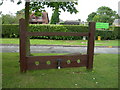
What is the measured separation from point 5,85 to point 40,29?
15.8m

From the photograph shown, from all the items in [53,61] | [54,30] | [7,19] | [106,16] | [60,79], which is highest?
[106,16]

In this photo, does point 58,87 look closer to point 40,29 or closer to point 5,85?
point 5,85

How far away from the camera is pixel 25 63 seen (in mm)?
5207

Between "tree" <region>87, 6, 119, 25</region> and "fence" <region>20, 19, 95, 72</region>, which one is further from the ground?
"tree" <region>87, 6, 119, 25</region>

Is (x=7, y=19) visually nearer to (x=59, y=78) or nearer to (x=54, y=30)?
(x=54, y=30)

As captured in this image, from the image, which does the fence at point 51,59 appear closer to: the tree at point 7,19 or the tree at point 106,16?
the tree at point 7,19

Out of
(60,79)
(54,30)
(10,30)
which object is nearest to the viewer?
(60,79)

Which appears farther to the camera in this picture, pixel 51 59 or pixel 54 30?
pixel 54 30

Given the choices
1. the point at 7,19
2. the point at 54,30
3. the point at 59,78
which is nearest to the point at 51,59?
the point at 59,78

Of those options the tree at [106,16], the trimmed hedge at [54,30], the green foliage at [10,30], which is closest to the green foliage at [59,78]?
the trimmed hedge at [54,30]

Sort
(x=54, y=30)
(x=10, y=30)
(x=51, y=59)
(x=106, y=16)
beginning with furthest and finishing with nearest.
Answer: (x=106, y=16), (x=10, y=30), (x=54, y=30), (x=51, y=59)

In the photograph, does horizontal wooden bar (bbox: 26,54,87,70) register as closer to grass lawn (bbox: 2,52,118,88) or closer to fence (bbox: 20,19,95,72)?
fence (bbox: 20,19,95,72)

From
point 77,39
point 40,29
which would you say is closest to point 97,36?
point 77,39

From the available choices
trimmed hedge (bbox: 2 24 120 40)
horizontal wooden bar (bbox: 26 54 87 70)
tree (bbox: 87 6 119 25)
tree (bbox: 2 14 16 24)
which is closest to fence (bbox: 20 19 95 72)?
horizontal wooden bar (bbox: 26 54 87 70)
